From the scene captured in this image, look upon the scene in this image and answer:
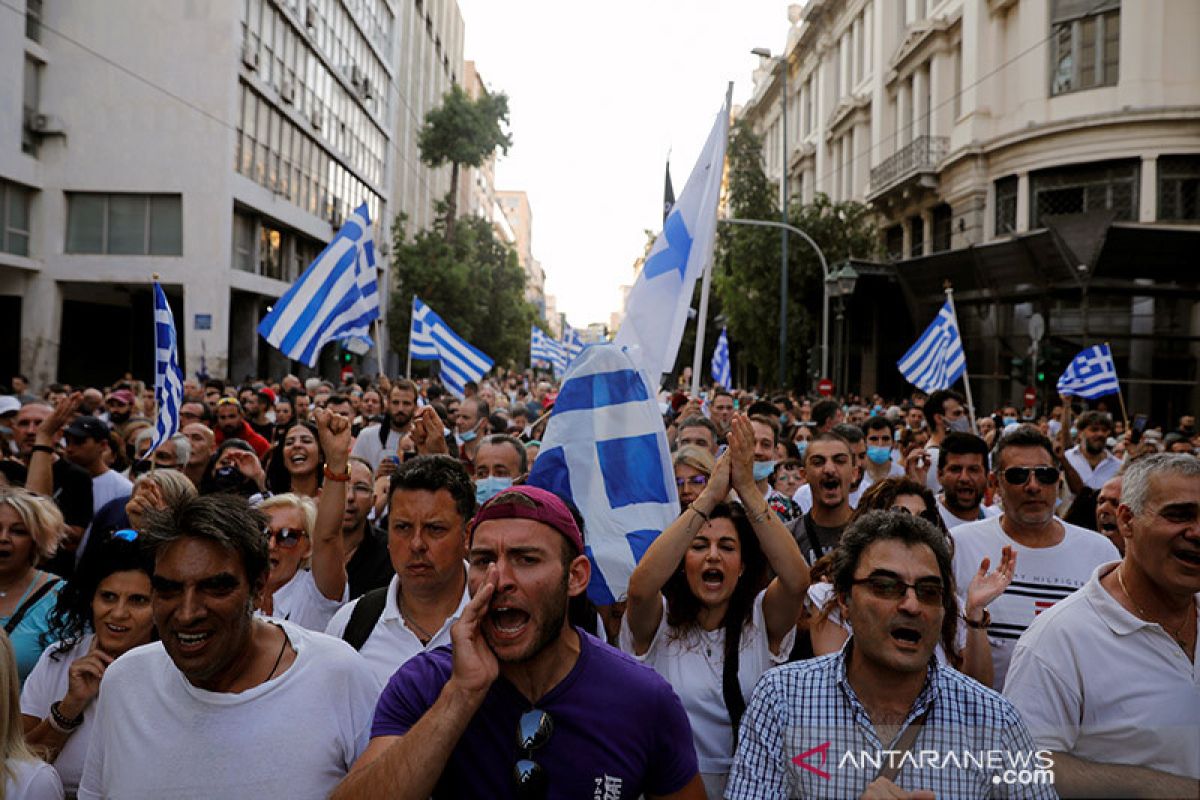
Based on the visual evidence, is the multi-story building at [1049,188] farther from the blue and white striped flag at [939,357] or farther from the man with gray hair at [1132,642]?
the man with gray hair at [1132,642]

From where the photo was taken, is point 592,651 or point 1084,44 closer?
point 592,651

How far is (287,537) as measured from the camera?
4.23 metres

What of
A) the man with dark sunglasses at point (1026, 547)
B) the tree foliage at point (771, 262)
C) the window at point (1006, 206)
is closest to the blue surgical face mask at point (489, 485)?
the man with dark sunglasses at point (1026, 547)

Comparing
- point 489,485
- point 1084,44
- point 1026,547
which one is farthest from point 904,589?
point 1084,44

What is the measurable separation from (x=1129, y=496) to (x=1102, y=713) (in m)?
0.69

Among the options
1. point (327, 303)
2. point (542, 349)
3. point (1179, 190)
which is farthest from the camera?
point (542, 349)

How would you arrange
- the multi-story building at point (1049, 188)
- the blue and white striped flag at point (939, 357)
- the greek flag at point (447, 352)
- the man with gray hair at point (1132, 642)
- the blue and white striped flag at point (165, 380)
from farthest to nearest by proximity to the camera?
the multi-story building at point (1049, 188)
the greek flag at point (447, 352)
the blue and white striped flag at point (939, 357)
the blue and white striped flag at point (165, 380)
the man with gray hair at point (1132, 642)

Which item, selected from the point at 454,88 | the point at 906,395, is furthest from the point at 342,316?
the point at 454,88

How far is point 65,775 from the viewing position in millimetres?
2918

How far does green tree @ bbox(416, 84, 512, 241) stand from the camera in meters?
41.4

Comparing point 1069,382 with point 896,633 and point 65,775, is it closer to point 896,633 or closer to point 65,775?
point 896,633

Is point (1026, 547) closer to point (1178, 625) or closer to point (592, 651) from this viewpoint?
point (1178, 625)

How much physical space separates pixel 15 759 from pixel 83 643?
784 mm

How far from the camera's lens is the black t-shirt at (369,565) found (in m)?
4.45
